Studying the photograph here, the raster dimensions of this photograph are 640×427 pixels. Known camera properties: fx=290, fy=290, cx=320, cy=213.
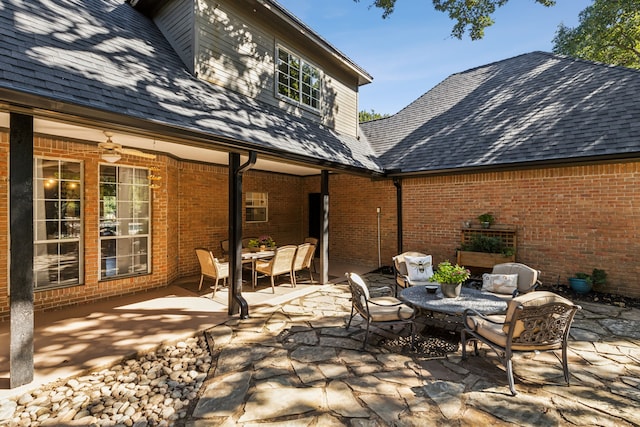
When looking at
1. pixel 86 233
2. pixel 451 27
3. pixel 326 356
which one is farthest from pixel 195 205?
pixel 451 27

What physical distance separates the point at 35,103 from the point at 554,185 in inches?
370

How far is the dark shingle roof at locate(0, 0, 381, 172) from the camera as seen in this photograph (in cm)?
325

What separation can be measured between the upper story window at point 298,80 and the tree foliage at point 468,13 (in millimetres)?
2391

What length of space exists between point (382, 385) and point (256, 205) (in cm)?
768

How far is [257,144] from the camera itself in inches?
197

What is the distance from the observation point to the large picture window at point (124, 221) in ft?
19.2

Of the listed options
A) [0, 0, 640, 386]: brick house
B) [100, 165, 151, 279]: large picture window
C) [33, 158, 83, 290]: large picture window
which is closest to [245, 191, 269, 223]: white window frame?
[0, 0, 640, 386]: brick house

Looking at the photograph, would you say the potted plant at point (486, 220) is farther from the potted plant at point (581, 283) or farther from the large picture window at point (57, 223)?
the large picture window at point (57, 223)

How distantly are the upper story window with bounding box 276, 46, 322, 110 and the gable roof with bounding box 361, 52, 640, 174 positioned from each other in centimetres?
312

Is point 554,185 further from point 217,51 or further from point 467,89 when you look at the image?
point 217,51

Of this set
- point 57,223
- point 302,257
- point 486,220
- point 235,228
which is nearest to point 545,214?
point 486,220

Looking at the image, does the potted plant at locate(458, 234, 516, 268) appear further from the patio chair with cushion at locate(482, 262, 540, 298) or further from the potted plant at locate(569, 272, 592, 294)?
the patio chair with cushion at locate(482, 262, 540, 298)

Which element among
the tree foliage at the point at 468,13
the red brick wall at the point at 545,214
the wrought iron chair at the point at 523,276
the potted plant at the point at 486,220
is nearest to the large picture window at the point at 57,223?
the red brick wall at the point at 545,214

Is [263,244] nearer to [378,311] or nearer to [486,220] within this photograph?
[378,311]
